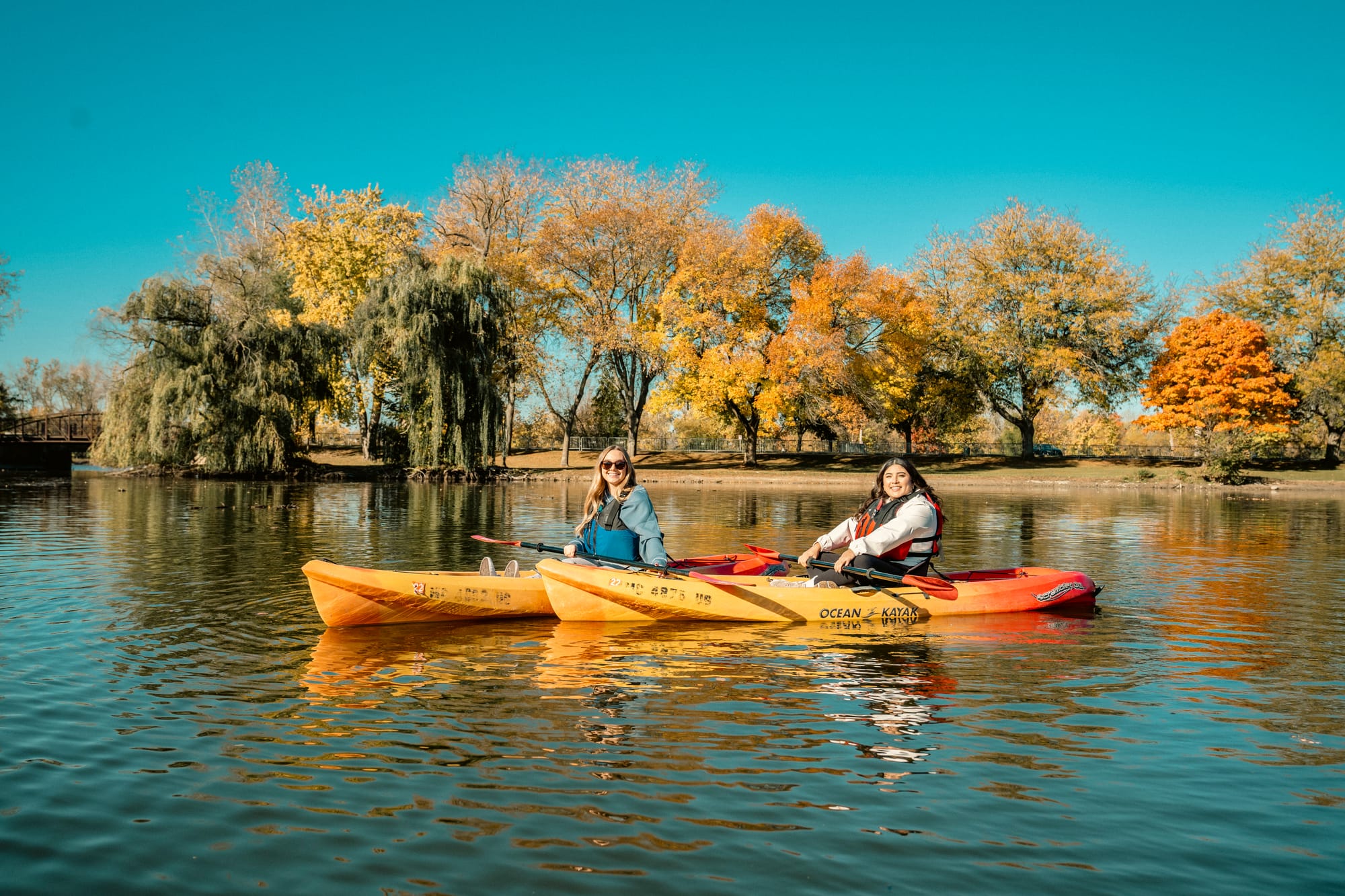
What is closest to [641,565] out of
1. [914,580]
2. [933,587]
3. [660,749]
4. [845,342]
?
[914,580]

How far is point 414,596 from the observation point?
930 centimetres

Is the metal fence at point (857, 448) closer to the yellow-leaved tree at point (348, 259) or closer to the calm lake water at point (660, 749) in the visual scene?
the yellow-leaved tree at point (348, 259)

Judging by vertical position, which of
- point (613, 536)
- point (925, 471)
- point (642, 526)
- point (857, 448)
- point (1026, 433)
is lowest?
point (613, 536)

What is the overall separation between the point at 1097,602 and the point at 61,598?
39.5 ft

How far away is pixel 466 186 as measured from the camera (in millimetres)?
46844

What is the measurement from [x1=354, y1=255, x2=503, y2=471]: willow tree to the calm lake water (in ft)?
71.6

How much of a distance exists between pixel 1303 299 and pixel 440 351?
47.0m

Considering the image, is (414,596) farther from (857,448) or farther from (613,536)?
(857,448)

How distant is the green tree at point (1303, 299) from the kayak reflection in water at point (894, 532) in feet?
162

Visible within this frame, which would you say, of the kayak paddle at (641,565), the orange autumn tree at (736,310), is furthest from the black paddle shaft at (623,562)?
the orange autumn tree at (736,310)

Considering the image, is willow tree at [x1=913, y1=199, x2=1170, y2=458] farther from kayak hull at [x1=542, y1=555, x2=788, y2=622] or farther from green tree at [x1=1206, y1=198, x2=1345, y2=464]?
kayak hull at [x1=542, y1=555, x2=788, y2=622]

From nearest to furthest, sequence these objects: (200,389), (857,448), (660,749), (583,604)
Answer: (660,749)
(583,604)
(200,389)
(857,448)

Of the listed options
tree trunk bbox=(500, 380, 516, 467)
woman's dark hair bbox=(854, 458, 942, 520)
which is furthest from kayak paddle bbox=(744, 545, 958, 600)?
tree trunk bbox=(500, 380, 516, 467)

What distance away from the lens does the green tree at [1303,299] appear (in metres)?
50.3
